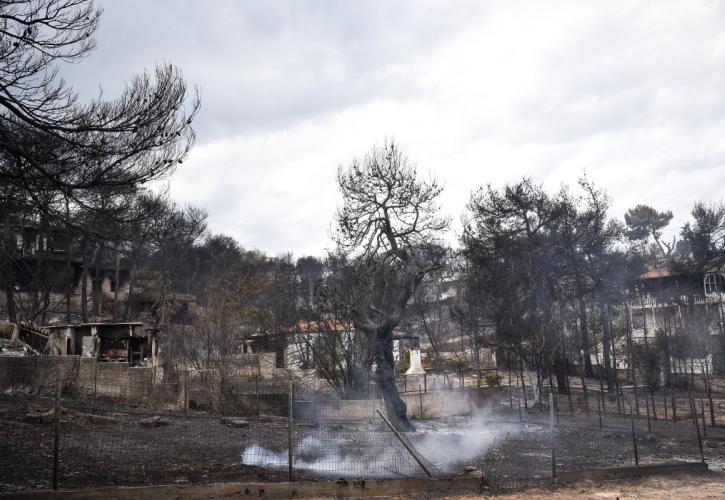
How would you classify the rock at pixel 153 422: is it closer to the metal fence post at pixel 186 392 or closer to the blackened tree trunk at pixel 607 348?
the metal fence post at pixel 186 392

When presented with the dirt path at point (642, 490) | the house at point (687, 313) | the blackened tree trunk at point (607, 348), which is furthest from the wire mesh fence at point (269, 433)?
the house at point (687, 313)

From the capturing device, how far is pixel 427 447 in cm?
1691

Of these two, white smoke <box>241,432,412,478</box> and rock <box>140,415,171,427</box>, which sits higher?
rock <box>140,415,171,427</box>

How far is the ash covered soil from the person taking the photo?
11094 mm

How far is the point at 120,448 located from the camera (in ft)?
46.0

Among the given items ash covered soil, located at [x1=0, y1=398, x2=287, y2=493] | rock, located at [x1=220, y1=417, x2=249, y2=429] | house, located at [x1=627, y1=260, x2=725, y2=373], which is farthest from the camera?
house, located at [x1=627, y1=260, x2=725, y2=373]

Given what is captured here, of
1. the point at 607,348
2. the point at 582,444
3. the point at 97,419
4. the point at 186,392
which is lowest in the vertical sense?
the point at 582,444

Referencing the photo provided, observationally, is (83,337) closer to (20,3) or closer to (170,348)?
(170,348)

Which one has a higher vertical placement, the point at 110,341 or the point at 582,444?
the point at 110,341

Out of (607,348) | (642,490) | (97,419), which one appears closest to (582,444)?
(642,490)

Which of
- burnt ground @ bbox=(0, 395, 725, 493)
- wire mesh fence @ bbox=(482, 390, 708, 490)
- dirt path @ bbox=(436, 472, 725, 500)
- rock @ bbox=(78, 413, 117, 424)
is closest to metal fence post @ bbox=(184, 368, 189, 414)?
burnt ground @ bbox=(0, 395, 725, 493)

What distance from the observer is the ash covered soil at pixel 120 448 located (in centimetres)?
1109

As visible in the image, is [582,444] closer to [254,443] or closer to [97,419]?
[254,443]

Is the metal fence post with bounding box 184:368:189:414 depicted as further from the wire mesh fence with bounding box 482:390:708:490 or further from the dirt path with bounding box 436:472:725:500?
the dirt path with bounding box 436:472:725:500
